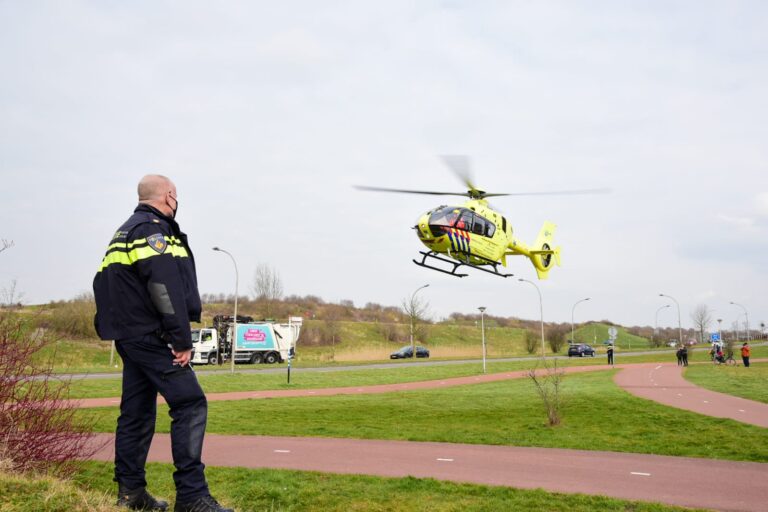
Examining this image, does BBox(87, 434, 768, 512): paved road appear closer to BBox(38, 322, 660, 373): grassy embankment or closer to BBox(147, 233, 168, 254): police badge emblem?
BBox(147, 233, 168, 254): police badge emblem

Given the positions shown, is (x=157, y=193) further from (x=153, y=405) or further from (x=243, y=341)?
(x=243, y=341)

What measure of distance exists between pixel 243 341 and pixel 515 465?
38.1m

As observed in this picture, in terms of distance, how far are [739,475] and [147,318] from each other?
918 cm

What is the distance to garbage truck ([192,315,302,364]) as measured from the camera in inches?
1806

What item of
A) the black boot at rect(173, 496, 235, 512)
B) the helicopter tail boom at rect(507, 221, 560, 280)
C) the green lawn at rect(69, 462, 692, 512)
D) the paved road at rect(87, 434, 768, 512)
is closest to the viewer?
the black boot at rect(173, 496, 235, 512)

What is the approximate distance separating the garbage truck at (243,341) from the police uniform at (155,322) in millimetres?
41212

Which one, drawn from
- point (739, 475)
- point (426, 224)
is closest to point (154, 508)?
point (739, 475)

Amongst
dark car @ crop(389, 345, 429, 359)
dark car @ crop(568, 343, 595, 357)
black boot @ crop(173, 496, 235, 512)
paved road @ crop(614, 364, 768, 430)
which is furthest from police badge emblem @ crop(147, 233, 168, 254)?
dark car @ crop(568, 343, 595, 357)

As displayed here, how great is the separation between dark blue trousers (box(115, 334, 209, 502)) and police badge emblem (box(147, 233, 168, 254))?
55cm

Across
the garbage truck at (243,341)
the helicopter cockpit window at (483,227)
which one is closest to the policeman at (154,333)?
Result: the helicopter cockpit window at (483,227)

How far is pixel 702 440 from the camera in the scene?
501 inches

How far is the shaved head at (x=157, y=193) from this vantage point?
14.1 ft

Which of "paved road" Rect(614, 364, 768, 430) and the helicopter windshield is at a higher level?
the helicopter windshield

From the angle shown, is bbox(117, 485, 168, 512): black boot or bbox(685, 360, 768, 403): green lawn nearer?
bbox(117, 485, 168, 512): black boot
